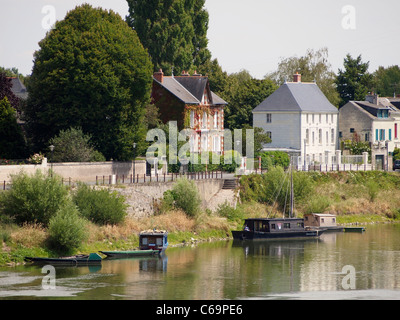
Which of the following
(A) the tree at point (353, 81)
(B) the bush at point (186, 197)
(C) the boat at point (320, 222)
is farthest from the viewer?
(A) the tree at point (353, 81)

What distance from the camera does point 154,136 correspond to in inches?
3204

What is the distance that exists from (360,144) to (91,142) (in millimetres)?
40883

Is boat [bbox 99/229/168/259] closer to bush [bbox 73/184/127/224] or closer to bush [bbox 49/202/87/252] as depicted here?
bush [bbox 73/184/127/224]

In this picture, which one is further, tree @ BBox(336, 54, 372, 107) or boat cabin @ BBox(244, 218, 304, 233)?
tree @ BBox(336, 54, 372, 107)

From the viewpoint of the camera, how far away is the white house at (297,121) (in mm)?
98312

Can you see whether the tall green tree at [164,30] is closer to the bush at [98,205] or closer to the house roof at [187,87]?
the house roof at [187,87]

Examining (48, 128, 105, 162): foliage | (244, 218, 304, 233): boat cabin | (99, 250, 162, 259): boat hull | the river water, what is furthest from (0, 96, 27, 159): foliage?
(244, 218, 304, 233): boat cabin

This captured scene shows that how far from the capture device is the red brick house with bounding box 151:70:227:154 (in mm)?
88250

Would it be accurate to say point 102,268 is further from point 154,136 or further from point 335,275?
→ point 154,136

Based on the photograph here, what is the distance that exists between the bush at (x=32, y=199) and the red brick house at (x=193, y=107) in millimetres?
32916

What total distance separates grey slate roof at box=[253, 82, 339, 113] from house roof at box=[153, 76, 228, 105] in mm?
8877

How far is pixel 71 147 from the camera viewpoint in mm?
68750

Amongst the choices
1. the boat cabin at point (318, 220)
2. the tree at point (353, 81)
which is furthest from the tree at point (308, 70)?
the boat cabin at point (318, 220)
